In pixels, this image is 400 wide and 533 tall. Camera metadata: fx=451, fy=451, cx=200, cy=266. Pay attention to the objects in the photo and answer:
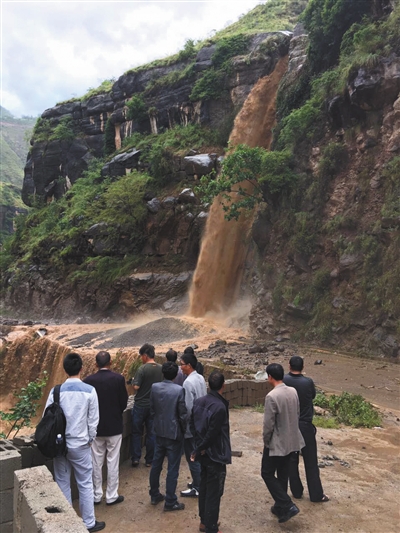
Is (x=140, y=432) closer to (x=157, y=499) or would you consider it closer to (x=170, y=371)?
(x=157, y=499)

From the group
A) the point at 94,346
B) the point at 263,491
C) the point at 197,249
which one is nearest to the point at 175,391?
the point at 263,491

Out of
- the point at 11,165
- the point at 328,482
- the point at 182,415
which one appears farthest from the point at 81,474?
the point at 11,165

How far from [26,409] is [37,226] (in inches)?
1448

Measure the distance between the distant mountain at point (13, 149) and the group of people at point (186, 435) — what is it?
86181mm

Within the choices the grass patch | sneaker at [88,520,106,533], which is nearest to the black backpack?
sneaker at [88,520,106,533]

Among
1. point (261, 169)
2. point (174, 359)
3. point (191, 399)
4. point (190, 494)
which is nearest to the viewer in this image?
point (191, 399)

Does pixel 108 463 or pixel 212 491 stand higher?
pixel 212 491

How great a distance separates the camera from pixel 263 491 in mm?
5285

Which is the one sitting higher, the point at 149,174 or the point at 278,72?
the point at 278,72

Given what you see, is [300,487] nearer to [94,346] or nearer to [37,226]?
[94,346]

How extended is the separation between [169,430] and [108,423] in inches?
25.6

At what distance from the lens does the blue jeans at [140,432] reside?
5873 millimetres

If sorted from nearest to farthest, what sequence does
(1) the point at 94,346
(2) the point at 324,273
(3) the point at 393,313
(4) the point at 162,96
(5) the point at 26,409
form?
(5) the point at 26,409 → (3) the point at 393,313 → (2) the point at 324,273 → (1) the point at 94,346 → (4) the point at 162,96

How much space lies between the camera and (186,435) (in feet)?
16.1
